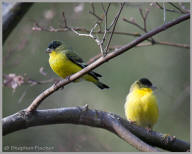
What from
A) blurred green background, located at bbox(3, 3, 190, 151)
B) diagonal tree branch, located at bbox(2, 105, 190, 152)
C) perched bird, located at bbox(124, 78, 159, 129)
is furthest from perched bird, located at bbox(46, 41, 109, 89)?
blurred green background, located at bbox(3, 3, 190, 151)

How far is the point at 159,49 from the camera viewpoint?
38.8 ft

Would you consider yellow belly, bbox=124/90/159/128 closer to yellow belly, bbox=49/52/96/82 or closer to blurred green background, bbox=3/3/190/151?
yellow belly, bbox=49/52/96/82

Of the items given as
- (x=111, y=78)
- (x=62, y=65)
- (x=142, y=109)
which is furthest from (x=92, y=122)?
(x=111, y=78)

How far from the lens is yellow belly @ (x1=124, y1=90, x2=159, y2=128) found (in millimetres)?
6000

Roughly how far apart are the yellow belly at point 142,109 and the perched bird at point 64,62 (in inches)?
28.9

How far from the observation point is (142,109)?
600cm

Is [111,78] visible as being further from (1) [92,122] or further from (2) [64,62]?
(1) [92,122]

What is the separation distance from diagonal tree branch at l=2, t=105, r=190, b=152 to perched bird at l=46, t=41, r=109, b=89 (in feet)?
5.48

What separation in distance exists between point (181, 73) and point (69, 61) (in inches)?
218

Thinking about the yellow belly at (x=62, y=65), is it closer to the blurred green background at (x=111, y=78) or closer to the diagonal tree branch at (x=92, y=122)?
the diagonal tree branch at (x=92, y=122)

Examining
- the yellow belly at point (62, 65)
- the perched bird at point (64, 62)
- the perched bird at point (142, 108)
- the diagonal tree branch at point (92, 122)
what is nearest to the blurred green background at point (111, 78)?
the perched bird at point (64, 62)

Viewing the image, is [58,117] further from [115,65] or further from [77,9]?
[115,65]

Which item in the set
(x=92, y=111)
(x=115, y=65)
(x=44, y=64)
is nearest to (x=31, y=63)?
(x=44, y=64)

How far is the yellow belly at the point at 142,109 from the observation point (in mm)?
6000
